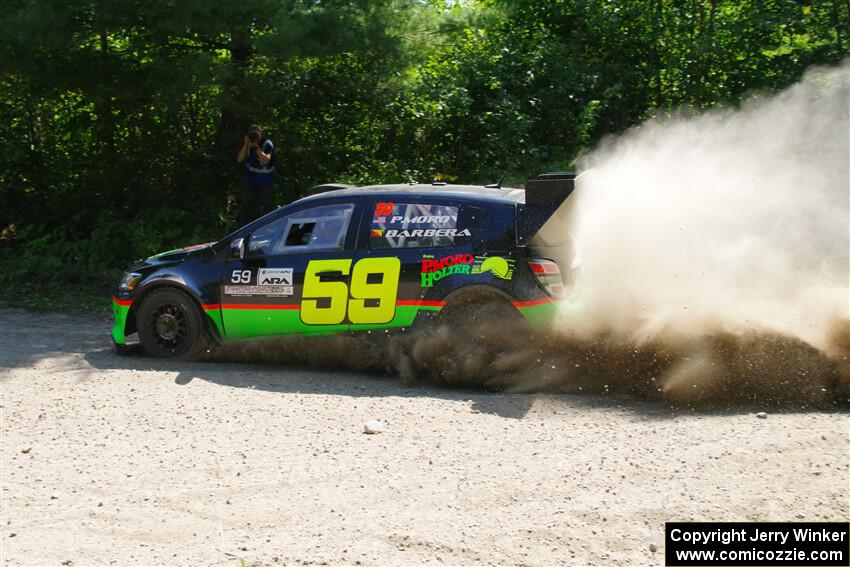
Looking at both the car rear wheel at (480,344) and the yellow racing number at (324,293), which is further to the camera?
the yellow racing number at (324,293)

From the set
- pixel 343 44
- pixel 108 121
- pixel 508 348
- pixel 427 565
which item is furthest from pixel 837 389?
pixel 108 121

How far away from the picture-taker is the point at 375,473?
594 cm

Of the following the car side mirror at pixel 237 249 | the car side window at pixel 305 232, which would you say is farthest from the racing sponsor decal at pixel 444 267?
the car side mirror at pixel 237 249

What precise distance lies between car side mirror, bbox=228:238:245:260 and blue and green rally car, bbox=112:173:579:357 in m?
0.01

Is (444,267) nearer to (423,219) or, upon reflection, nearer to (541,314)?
(423,219)

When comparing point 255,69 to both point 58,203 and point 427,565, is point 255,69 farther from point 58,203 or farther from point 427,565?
point 427,565

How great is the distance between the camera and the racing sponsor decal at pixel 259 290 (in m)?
8.76

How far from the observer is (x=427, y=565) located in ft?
15.5

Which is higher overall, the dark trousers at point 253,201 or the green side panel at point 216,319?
the dark trousers at point 253,201

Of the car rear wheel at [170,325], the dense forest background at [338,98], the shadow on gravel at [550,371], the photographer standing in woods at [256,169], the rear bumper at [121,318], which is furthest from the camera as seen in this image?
the photographer standing in woods at [256,169]

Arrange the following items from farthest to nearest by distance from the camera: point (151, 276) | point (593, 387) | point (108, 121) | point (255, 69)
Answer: point (108, 121) < point (255, 69) < point (151, 276) < point (593, 387)

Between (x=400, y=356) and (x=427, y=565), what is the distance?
150 inches

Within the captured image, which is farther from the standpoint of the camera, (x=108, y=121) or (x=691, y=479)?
(x=108, y=121)

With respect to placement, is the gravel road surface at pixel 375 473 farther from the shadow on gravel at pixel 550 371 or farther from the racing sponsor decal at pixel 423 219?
the racing sponsor decal at pixel 423 219
